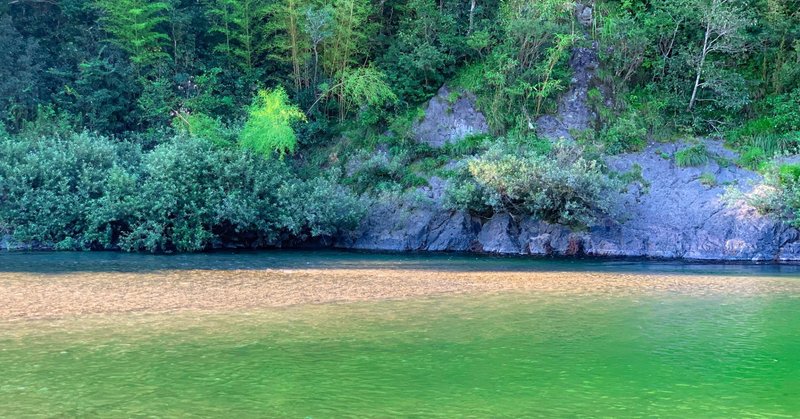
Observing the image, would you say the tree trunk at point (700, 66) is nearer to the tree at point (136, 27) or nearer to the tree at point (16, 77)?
the tree at point (136, 27)

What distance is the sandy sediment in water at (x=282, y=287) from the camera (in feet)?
44.0

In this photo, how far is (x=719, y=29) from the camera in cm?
2759

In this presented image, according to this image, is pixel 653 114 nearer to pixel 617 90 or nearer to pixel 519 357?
pixel 617 90

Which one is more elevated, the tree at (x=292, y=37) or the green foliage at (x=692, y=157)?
the tree at (x=292, y=37)

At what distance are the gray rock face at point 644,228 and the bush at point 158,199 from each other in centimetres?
187

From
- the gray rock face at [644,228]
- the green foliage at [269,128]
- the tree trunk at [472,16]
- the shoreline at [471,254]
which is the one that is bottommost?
the shoreline at [471,254]

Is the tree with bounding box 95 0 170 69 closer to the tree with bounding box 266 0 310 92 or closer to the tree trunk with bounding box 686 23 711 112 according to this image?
the tree with bounding box 266 0 310 92

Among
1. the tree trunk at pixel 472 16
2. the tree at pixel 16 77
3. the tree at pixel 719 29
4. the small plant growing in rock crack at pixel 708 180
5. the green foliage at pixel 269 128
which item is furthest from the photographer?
the tree trunk at pixel 472 16

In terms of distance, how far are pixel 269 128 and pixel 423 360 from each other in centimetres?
1787

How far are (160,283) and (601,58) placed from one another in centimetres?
2121

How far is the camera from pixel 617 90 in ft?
97.9

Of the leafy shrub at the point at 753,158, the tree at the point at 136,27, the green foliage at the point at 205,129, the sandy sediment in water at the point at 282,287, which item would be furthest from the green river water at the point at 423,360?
the tree at the point at 136,27

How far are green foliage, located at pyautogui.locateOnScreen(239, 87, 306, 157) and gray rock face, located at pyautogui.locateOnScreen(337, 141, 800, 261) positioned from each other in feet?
13.7

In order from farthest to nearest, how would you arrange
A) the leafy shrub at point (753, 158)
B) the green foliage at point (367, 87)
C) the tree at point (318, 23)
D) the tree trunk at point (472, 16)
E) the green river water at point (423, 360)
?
1. the tree trunk at point (472, 16)
2. the green foliage at point (367, 87)
3. the tree at point (318, 23)
4. the leafy shrub at point (753, 158)
5. the green river water at point (423, 360)
